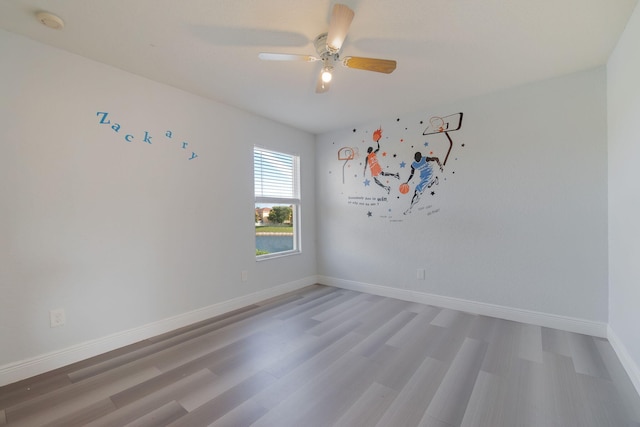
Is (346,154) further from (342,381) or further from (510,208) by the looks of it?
(342,381)

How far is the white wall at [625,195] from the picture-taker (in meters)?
1.88

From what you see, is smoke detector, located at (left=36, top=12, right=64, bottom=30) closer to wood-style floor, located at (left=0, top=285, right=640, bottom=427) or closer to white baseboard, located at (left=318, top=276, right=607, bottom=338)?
wood-style floor, located at (left=0, top=285, right=640, bottom=427)

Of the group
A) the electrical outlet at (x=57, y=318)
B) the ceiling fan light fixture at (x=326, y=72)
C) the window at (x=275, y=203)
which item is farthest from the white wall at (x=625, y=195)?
the electrical outlet at (x=57, y=318)

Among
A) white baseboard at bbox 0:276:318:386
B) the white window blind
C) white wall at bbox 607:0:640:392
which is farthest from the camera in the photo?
the white window blind

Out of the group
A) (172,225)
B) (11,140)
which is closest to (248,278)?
(172,225)

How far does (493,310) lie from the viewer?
3.12 m

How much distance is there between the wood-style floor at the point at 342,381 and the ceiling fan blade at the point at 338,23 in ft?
7.47

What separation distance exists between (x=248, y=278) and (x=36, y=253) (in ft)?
6.57

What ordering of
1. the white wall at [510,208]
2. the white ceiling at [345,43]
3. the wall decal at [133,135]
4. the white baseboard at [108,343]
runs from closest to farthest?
the white ceiling at [345,43] < the white baseboard at [108,343] < the wall decal at [133,135] < the white wall at [510,208]

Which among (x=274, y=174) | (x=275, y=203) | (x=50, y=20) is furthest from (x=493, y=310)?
(x=50, y=20)

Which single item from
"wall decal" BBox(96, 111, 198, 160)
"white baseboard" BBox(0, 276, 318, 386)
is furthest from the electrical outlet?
"wall decal" BBox(96, 111, 198, 160)

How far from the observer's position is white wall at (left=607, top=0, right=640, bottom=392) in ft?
6.18

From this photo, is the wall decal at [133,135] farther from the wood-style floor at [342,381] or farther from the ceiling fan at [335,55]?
the wood-style floor at [342,381]

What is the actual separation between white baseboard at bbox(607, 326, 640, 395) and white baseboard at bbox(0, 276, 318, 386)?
3419mm
